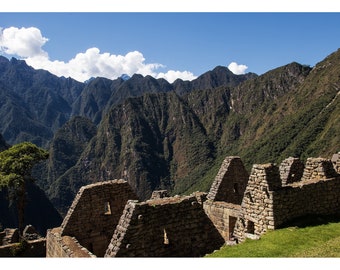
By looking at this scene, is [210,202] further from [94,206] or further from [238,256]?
[238,256]

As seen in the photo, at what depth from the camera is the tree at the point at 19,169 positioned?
89.0 feet

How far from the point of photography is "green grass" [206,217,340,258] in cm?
927

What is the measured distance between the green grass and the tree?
2029 cm

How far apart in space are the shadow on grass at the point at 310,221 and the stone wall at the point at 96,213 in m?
4.90

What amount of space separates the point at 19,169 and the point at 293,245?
73.8ft

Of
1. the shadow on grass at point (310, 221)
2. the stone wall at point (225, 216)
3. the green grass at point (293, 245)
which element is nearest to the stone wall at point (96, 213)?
the stone wall at point (225, 216)

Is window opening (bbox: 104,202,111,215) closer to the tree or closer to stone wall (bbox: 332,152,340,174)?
stone wall (bbox: 332,152,340,174)

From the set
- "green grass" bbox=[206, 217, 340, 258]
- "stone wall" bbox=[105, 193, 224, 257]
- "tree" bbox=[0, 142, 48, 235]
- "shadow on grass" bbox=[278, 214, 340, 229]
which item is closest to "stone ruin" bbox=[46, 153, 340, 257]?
"stone wall" bbox=[105, 193, 224, 257]

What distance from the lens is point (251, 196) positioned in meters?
11.7

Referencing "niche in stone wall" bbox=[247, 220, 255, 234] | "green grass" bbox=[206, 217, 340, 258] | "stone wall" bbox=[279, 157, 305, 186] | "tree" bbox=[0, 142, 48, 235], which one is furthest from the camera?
"tree" bbox=[0, 142, 48, 235]

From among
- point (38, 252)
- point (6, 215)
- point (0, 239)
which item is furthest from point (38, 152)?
point (6, 215)

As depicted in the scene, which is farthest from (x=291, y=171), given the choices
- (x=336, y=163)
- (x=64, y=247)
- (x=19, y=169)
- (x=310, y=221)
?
(x=19, y=169)

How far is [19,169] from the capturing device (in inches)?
1105

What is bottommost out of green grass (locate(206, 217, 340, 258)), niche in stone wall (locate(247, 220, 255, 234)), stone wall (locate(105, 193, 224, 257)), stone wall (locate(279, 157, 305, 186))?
green grass (locate(206, 217, 340, 258))
